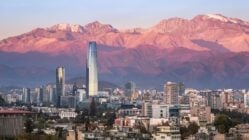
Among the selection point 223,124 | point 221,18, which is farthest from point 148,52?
point 223,124

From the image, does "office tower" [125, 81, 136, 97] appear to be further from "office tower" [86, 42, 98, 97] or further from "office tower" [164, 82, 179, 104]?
"office tower" [164, 82, 179, 104]

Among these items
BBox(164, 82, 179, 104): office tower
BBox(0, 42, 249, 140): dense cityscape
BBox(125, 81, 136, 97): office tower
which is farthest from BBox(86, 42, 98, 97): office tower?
BBox(164, 82, 179, 104): office tower

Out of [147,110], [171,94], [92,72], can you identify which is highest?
[92,72]

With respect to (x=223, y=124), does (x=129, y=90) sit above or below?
above

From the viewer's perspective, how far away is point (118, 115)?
183 ft

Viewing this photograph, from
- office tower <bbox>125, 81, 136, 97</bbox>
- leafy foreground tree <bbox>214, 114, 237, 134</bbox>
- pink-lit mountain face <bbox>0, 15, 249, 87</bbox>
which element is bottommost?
leafy foreground tree <bbox>214, 114, 237, 134</bbox>

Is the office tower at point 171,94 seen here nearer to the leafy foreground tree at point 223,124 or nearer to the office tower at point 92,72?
the office tower at point 92,72

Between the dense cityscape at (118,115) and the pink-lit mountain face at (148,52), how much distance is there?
25825 mm

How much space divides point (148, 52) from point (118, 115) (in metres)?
77.0

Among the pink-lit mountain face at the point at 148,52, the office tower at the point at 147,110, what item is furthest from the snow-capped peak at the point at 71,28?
the office tower at the point at 147,110

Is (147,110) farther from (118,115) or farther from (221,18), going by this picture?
(221,18)

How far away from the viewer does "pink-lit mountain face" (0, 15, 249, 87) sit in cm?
12338

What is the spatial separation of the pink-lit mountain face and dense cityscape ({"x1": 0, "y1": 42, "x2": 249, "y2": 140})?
2583 centimetres

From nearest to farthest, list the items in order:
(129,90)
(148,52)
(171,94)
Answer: (171,94), (129,90), (148,52)
